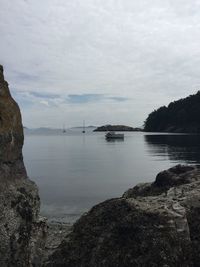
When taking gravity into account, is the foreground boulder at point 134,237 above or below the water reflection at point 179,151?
above

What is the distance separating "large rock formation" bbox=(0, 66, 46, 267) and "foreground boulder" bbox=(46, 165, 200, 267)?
733mm

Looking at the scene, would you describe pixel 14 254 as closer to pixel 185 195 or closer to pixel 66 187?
pixel 185 195

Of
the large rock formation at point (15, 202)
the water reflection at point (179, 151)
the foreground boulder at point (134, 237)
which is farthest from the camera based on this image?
the water reflection at point (179, 151)

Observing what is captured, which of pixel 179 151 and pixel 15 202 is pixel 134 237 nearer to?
pixel 15 202

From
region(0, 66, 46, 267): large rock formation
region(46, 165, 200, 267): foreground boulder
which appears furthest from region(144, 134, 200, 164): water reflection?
region(0, 66, 46, 267): large rock formation

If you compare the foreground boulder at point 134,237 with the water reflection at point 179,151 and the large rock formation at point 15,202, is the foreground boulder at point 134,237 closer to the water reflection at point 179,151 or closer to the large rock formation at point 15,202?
the large rock formation at point 15,202

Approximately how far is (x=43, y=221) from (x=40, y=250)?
2.51 feet

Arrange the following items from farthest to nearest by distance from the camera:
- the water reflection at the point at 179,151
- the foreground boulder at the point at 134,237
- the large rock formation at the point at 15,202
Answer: the water reflection at the point at 179,151, the large rock formation at the point at 15,202, the foreground boulder at the point at 134,237

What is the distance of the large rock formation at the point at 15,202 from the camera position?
9.66 m

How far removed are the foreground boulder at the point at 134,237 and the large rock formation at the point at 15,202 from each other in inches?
28.9

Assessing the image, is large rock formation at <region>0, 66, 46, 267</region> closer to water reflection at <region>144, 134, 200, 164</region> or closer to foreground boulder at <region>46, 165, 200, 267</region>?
foreground boulder at <region>46, 165, 200, 267</region>

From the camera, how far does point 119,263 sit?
9352 mm

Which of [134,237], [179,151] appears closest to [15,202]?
[134,237]

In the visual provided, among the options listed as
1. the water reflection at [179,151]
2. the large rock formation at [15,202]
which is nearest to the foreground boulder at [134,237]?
the large rock formation at [15,202]
